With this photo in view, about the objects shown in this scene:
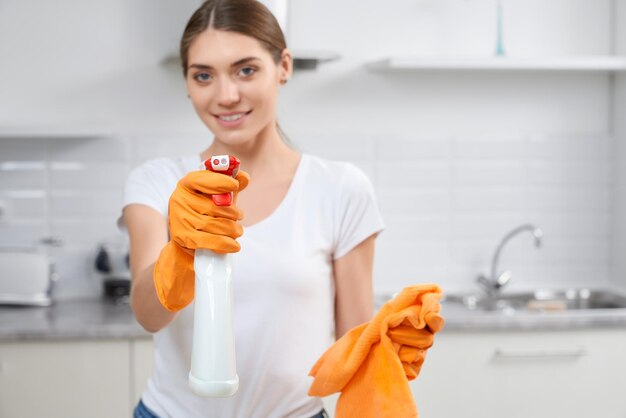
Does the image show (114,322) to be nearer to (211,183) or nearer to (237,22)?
(237,22)

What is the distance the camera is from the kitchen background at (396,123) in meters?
2.95

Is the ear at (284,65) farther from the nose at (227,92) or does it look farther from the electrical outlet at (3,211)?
the electrical outlet at (3,211)

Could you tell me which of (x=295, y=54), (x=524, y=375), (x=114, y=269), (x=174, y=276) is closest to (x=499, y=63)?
(x=295, y=54)

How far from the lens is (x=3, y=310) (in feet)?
8.96

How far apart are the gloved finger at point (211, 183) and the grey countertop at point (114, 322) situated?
145 centimetres

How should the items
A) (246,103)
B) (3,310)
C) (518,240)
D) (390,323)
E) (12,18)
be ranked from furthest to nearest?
(518,240) → (12,18) → (3,310) → (246,103) → (390,323)

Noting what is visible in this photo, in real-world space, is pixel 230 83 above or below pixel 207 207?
above

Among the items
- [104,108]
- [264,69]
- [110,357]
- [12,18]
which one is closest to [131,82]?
[104,108]

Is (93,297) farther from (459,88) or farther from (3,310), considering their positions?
(459,88)

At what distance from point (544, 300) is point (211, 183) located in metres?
2.25

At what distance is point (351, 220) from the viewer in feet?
A: 5.08

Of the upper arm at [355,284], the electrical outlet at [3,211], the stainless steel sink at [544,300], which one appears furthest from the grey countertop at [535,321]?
the electrical outlet at [3,211]

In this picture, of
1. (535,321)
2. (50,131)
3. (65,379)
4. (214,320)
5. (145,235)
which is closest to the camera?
(214,320)

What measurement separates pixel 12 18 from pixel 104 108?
1.29 ft
